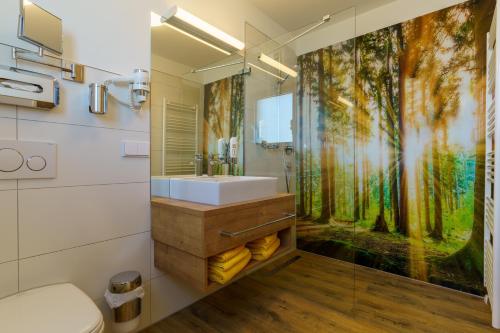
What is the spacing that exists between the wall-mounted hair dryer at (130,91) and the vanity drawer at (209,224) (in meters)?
0.60

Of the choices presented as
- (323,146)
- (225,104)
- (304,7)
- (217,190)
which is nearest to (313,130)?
(323,146)

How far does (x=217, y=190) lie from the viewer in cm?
133

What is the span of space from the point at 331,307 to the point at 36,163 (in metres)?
1.99

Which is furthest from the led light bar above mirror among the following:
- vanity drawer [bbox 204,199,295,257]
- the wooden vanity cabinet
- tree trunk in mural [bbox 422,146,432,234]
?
tree trunk in mural [bbox 422,146,432,234]

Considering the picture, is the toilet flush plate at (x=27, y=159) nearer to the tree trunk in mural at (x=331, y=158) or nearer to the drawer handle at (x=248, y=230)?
the drawer handle at (x=248, y=230)

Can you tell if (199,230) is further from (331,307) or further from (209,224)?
(331,307)

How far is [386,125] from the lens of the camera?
7.41ft

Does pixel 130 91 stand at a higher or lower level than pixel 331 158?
higher

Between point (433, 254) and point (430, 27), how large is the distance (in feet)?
6.28

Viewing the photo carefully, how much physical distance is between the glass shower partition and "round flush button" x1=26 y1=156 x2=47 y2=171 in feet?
4.61

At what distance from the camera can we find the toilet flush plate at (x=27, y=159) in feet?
3.37

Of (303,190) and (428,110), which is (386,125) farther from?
(303,190)

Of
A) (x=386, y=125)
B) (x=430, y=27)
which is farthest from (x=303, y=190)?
(x=430, y=27)

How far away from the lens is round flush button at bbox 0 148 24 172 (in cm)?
102
